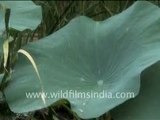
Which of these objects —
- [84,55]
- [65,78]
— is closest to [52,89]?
[65,78]

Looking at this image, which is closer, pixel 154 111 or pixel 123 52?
pixel 154 111

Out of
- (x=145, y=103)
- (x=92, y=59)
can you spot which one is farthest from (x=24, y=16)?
(x=145, y=103)

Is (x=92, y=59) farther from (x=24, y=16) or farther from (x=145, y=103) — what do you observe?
(x=24, y=16)

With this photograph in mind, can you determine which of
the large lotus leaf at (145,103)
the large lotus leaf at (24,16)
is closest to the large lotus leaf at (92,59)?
the large lotus leaf at (145,103)

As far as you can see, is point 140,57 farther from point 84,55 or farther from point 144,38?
point 84,55

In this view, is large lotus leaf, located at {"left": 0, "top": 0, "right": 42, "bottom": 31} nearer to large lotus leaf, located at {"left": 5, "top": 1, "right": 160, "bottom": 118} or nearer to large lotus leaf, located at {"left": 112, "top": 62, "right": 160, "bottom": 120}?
large lotus leaf, located at {"left": 5, "top": 1, "right": 160, "bottom": 118}

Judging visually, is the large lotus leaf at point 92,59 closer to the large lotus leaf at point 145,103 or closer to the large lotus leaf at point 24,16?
the large lotus leaf at point 145,103

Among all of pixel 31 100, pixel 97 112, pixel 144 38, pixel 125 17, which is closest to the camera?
pixel 97 112
